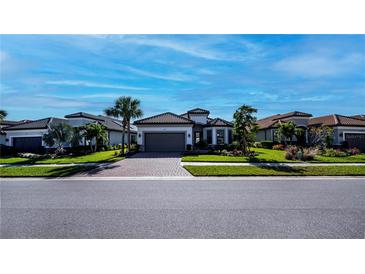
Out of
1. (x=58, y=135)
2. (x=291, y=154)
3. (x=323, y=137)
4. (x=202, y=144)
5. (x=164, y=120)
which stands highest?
(x=164, y=120)

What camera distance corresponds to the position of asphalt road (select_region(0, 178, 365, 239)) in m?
4.40

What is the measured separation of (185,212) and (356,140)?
29.2 metres

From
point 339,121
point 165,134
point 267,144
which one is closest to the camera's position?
point 165,134

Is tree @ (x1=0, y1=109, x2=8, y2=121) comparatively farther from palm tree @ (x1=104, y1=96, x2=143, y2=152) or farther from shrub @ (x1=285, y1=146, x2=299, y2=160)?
shrub @ (x1=285, y1=146, x2=299, y2=160)

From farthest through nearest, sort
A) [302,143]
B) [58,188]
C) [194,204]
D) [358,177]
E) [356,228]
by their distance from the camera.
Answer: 1. [302,143]
2. [358,177]
3. [58,188]
4. [194,204]
5. [356,228]

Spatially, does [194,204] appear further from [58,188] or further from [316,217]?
[58,188]

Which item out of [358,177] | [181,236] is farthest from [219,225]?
[358,177]

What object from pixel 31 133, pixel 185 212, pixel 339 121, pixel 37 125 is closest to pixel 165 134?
pixel 37 125

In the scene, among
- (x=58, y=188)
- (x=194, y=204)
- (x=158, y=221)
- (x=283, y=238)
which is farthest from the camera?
(x=58, y=188)

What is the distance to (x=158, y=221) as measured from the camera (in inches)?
195

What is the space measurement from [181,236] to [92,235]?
1774 millimetres

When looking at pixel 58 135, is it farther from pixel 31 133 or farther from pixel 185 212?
pixel 185 212

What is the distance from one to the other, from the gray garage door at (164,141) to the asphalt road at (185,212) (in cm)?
1653

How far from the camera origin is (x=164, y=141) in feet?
82.9
